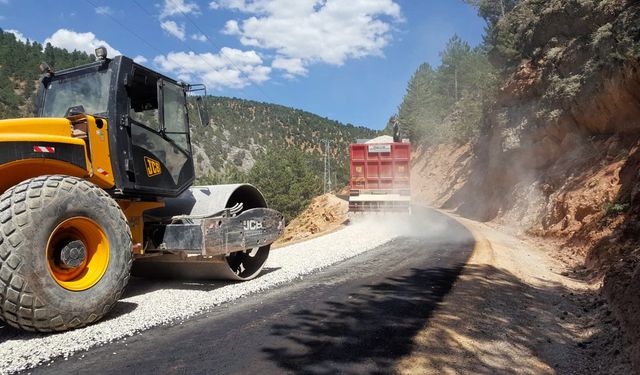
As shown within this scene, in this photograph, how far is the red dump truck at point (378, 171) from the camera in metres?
17.9

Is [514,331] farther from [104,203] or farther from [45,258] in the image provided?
[45,258]

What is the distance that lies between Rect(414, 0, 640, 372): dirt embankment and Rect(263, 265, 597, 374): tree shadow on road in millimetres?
650

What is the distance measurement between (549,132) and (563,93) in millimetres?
1804

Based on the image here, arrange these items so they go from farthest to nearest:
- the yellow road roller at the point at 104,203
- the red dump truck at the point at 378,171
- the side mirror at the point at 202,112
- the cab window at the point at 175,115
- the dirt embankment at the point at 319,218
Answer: the dirt embankment at the point at 319,218
the red dump truck at the point at 378,171
the side mirror at the point at 202,112
the cab window at the point at 175,115
the yellow road roller at the point at 104,203

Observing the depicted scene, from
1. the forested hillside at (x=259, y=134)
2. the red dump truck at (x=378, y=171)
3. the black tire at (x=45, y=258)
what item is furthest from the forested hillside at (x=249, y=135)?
the red dump truck at (x=378, y=171)

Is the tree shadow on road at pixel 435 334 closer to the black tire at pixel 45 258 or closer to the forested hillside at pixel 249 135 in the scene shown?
the black tire at pixel 45 258

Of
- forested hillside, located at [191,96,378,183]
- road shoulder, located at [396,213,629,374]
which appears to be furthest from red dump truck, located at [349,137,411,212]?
forested hillside, located at [191,96,378,183]

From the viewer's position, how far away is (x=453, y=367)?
3361mm

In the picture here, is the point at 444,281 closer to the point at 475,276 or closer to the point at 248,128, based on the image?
the point at 475,276

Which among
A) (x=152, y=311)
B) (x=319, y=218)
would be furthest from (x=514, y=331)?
(x=319, y=218)

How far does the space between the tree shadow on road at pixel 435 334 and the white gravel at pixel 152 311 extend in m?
1.34

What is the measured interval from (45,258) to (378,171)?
15.4m

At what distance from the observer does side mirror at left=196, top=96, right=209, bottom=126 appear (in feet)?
19.8

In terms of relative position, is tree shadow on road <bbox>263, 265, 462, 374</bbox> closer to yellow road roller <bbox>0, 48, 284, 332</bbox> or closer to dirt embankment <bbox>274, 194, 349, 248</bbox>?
yellow road roller <bbox>0, 48, 284, 332</bbox>
